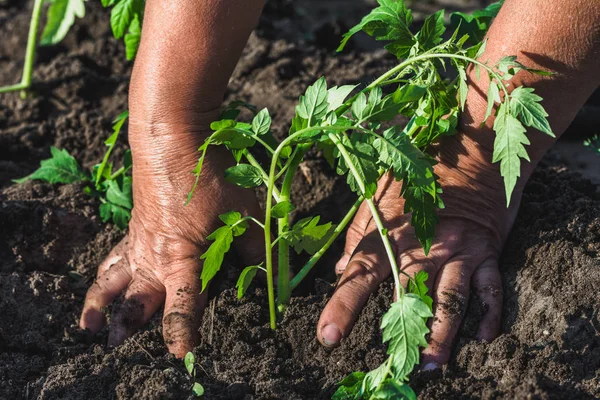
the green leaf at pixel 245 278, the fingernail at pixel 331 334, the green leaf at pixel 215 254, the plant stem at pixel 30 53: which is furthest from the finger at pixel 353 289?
the plant stem at pixel 30 53

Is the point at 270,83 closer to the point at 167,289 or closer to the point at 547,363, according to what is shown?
the point at 167,289

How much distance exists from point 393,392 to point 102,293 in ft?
4.04

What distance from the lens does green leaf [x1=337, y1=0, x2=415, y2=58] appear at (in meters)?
2.14

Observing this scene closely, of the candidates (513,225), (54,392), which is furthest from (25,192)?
(513,225)

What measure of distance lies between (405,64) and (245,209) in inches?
29.1

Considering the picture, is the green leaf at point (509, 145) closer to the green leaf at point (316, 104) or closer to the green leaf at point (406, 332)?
the green leaf at point (406, 332)

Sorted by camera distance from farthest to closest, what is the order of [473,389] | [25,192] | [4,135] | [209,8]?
[4,135]
[25,192]
[209,8]
[473,389]

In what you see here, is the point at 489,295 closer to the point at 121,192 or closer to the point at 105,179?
the point at 121,192

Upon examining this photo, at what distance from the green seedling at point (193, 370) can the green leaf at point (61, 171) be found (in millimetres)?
1162

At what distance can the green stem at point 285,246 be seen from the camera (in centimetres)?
218

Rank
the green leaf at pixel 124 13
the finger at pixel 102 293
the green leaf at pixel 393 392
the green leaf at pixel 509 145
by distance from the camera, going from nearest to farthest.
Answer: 1. the green leaf at pixel 393 392
2. the green leaf at pixel 509 145
3. the finger at pixel 102 293
4. the green leaf at pixel 124 13

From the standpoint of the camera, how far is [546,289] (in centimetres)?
223

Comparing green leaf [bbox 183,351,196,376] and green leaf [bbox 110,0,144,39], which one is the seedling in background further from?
green leaf [bbox 110,0,144,39]

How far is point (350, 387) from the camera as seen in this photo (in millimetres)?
1900
